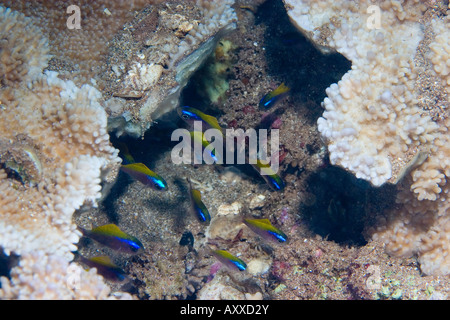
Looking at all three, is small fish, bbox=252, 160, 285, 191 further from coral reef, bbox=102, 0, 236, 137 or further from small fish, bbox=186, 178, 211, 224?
coral reef, bbox=102, 0, 236, 137

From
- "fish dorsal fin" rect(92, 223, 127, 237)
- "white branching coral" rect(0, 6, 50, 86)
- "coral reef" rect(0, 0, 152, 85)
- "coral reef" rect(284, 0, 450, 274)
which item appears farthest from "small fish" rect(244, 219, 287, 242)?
"white branching coral" rect(0, 6, 50, 86)

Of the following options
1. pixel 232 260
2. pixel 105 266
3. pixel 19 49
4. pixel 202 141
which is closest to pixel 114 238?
pixel 105 266

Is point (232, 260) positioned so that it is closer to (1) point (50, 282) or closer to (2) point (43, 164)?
(1) point (50, 282)

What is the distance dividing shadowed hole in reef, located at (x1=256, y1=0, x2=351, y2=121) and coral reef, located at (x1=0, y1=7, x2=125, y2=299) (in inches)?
105

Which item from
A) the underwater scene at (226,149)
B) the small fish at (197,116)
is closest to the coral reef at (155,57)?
the underwater scene at (226,149)

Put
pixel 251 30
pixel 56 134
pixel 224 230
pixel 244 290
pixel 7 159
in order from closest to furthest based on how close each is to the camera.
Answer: pixel 7 159 < pixel 56 134 < pixel 244 290 < pixel 224 230 < pixel 251 30

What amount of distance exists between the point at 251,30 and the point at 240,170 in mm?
2252

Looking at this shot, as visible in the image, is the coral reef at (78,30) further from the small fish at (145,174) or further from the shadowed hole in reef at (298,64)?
the shadowed hole in reef at (298,64)

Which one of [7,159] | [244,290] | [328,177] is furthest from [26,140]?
[328,177]

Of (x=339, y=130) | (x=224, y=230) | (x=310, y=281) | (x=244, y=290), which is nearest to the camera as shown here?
(x=339, y=130)

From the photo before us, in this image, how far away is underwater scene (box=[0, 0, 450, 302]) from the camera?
2826 millimetres

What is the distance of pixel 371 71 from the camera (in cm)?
293
